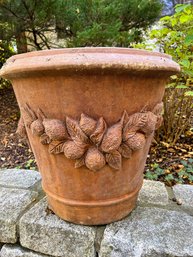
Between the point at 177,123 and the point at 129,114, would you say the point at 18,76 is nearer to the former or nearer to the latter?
the point at 129,114

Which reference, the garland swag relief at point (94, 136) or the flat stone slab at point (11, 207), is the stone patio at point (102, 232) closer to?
the flat stone slab at point (11, 207)

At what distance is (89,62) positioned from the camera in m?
0.66

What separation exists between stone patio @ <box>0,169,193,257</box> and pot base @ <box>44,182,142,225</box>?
0.03 meters

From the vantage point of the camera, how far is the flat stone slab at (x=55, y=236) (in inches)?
35.9

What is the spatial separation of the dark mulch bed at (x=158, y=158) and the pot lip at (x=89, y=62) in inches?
38.6

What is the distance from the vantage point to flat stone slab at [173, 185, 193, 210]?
43.0 inches

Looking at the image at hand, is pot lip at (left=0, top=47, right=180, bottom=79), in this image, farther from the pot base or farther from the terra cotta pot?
the pot base

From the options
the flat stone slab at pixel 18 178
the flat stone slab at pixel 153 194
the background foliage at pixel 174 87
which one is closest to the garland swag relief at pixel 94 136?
the flat stone slab at pixel 153 194

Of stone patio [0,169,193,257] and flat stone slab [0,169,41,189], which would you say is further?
flat stone slab [0,169,41,189]

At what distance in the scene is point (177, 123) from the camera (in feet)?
6.39

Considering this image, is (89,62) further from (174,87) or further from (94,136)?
(174,87)

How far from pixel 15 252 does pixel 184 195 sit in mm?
797

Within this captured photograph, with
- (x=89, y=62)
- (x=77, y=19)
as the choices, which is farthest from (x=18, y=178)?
(x=77, y=19)

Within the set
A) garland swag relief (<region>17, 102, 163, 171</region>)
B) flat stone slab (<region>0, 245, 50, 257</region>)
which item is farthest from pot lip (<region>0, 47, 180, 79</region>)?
flat stone slab (<region>0, 245, 50, 257</region>)
